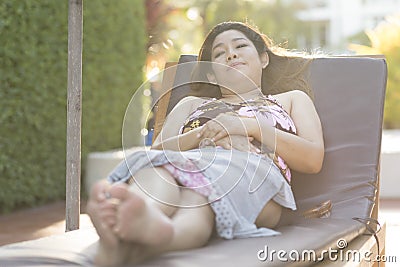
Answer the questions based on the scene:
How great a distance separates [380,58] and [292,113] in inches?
23.8

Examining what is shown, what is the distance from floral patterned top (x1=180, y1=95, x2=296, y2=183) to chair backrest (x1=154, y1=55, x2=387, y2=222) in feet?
0.85

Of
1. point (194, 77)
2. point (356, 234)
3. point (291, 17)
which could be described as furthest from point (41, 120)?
point (291, 17)

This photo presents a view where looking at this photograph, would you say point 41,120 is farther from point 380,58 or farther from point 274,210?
point 274,210

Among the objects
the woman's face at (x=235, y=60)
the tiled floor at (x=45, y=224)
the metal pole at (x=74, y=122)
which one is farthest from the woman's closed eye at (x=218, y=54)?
the tiled floor at (x=45, y=224)

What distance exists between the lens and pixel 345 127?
9.27ft

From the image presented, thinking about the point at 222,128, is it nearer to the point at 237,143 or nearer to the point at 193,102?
the point at 237,143

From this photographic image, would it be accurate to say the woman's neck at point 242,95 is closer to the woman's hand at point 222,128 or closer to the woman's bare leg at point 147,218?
the woman's hand at point 222,128

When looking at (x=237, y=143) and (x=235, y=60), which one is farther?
(x=235, y=60)

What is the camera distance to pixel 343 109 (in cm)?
286

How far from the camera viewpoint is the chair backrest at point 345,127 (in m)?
2.64

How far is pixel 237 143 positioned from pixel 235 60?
0.37 meters

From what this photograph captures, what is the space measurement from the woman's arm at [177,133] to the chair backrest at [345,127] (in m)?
0.26

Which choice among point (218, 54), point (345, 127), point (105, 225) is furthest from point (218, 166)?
point (345, 127)

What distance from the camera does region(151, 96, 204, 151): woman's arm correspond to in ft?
7.73
